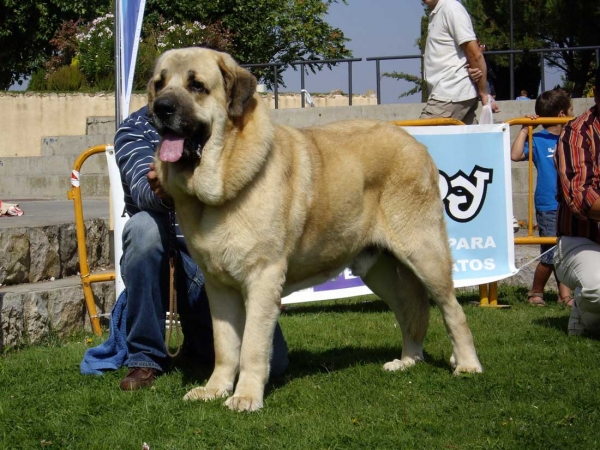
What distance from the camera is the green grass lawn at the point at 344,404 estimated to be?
3.46m

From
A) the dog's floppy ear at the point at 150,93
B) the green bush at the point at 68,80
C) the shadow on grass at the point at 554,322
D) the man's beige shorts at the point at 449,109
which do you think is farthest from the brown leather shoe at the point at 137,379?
the green bush at the point at 68,80

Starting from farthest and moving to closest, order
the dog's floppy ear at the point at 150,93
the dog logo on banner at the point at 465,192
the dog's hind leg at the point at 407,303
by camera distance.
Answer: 1. the dog logo on banner at the point at 465,192
2. the dog's hind leg at the point at 407,303
3. the dog's floppy ear at the point at 150,93

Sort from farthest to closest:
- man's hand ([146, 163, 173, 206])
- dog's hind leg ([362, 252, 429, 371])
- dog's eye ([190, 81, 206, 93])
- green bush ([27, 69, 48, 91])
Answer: green bush ([27, 69, 48, 91])
dog's hind leg ([362, 252, 429, 371])
man's hand ([146, 163, 173, 206])
dog's eye ([190, 81, 206, 93])

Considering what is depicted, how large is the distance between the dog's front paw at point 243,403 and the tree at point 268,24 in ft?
72.6

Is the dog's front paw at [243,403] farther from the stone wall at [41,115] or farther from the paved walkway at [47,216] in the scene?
the stone wall at [41,115]

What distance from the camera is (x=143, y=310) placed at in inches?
174

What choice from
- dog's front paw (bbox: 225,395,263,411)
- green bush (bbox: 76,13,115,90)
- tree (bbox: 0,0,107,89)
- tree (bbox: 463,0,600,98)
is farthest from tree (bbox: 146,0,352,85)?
dog's front paw (bbox: 225,395,263,411)

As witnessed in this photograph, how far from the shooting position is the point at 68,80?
717 inches

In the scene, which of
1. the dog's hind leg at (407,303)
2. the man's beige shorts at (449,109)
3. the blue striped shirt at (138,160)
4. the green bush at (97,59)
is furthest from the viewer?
the green bush at (97,59)

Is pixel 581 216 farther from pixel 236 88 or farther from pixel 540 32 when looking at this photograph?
pixel 540 32

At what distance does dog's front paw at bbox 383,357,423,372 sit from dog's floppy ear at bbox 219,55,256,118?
1.83 m

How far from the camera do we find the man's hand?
4.09m

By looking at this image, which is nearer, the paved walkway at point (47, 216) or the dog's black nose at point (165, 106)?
the dog's black nose at point (165, 106)

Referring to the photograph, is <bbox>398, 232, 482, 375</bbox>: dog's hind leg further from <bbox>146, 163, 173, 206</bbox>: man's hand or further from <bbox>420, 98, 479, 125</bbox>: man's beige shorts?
<bbox>420, 98, 479, 125</bbox>: man's beige shorts
